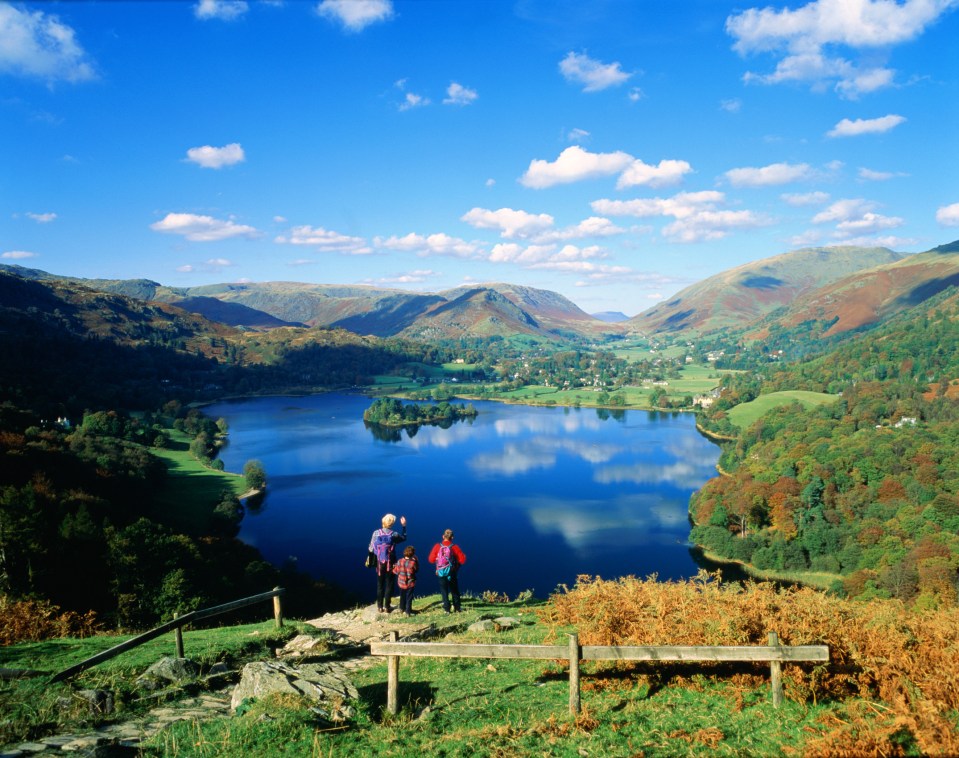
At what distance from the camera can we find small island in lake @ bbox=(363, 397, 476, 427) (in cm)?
12025

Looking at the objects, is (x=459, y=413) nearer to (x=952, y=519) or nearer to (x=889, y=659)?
(x=952, y=519)

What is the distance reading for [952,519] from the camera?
152 ft

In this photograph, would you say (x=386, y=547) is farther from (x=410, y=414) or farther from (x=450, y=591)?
(x=410, y=414)

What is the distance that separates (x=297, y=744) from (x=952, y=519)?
58.2 m

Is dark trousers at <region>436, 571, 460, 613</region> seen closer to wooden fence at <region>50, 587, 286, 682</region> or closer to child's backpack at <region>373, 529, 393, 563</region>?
child's backpack at <region>373, 529, 393, 563</region>

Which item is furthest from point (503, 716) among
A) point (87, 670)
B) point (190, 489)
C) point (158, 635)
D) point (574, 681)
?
point (190, 489)

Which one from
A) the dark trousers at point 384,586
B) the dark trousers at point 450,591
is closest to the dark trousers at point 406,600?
the dark trousers at point 384,586

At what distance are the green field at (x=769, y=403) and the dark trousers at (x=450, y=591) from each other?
3903 inches

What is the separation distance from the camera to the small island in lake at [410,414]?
395 ft

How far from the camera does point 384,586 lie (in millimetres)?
12336

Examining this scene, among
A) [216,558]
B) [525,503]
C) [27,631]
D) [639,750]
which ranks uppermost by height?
[639,750]

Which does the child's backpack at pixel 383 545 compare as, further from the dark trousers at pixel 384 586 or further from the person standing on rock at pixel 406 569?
the person standing on rock at pixel 406 569

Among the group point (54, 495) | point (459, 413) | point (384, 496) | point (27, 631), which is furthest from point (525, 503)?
point (459, 413)

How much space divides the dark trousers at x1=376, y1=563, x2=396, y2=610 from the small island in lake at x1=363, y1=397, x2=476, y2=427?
350ft
